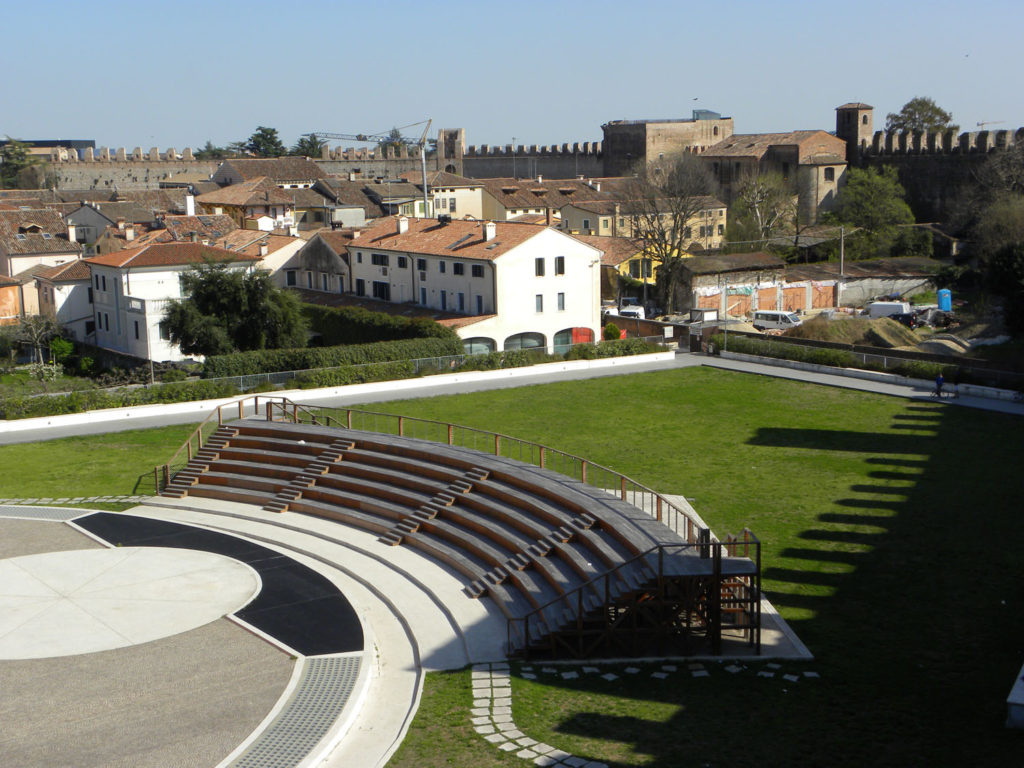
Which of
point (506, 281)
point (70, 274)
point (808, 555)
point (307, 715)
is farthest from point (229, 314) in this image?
point (307, 715)

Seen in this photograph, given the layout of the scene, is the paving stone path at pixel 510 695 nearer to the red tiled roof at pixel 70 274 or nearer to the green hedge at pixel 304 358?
the green hedge at pixel 304 358

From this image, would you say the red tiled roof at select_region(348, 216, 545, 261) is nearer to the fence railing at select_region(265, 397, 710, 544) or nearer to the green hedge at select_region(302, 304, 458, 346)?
the green hedge at select_region(302, 304, 458, 346)

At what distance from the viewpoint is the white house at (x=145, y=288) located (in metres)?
53.2

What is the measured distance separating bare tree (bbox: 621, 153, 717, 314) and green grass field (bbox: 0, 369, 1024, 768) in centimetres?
2444

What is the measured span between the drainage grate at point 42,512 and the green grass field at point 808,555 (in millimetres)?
1329

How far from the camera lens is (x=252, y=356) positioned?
4278 cm

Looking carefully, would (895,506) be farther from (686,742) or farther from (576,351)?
(576,351)

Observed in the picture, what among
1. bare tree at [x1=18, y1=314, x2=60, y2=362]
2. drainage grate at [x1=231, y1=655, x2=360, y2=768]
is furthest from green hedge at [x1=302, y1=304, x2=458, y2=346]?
drainage grate at [x1=231, y1=655, x2=360, y2=768]

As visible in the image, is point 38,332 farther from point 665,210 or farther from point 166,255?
point 665,210

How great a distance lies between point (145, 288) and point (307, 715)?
43.1 metres

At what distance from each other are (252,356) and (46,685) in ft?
87.0

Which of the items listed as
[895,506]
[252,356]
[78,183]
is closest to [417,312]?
[252,356]

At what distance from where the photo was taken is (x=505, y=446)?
1249 inches

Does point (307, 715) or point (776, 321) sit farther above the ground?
point (776, 321)
